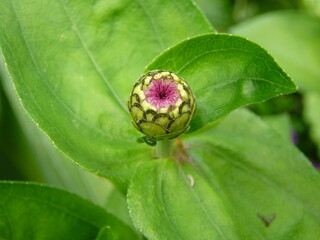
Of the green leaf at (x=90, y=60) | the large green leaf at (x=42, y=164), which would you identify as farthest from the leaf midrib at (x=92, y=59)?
the large green leaf at (x=42, y=164)

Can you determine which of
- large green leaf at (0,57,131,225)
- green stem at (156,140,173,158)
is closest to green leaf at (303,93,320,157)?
large green leaf at (0,57,131,225)

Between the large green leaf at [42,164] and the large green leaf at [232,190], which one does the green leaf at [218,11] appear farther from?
the large green leaf at [232,190]

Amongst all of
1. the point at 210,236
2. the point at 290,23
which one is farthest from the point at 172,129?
the point at 290,23

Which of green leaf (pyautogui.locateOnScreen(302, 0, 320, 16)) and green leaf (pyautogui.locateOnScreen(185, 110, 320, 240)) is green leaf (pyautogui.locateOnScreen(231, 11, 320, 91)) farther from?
green leaf (pyautogui.locateOnScreen(185, 110, 320, 240))

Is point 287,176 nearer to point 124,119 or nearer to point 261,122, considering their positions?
point 261,122

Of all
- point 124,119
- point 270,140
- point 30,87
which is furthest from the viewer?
point 270,140
